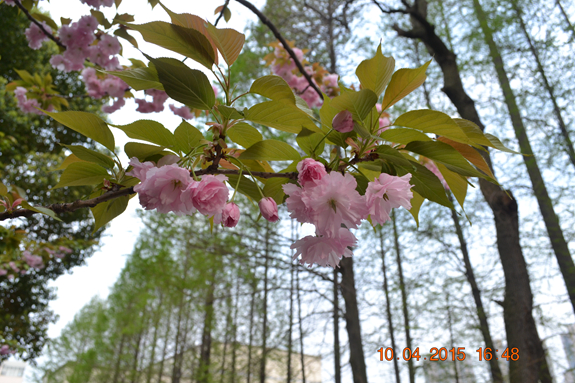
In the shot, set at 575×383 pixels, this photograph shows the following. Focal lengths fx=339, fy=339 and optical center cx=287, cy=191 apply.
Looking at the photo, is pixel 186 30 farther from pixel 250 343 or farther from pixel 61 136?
pixel 250 343

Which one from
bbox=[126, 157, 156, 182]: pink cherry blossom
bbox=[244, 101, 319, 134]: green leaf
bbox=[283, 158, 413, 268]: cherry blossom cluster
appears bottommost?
bbox=[283, 158, 413, 268]: cherry blossom cluster

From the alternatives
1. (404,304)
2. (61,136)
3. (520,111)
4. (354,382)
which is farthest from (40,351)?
(520,111)

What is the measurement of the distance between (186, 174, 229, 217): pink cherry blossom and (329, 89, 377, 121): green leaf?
0.59 feet

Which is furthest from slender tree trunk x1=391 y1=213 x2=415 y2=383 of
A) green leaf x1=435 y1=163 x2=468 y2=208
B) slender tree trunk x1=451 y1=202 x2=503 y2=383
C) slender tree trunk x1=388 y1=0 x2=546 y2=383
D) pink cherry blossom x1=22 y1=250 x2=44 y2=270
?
green leaf x1=435 y1=163 x2=468 y2=208

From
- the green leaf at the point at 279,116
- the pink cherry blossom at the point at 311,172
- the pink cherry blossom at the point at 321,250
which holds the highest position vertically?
the green leaf at the point at 279,116

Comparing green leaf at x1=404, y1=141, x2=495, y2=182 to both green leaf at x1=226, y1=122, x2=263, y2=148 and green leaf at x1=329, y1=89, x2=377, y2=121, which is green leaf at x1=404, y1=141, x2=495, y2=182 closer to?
green leaf at x1=329, y1=89, x2=377, y2=121

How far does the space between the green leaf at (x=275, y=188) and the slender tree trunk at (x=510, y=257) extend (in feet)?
4.76

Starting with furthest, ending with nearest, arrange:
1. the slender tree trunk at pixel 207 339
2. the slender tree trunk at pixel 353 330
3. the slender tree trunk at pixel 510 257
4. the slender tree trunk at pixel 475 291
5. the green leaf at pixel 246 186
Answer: the slender tree trunk at pixel 207 339 → the slender tree trunk at pixel 475 291 → the slender tree trunk at pixel 353 330 → the slender tree trunk at pixel 510 257 → the green leaf at pixel 246 186

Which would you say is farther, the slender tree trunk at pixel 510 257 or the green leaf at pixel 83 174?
the slender tree trunk at pixel 510 257

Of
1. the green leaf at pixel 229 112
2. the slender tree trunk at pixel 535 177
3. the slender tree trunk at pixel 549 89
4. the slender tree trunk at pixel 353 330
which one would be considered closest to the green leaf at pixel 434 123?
the green leaf at pixel 229 112

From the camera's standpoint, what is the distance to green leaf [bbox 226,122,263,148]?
0.51m

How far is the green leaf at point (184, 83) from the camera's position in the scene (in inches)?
16.0

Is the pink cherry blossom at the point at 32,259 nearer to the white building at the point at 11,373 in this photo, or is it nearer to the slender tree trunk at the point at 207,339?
the slender tree trunk at the point at 207,339

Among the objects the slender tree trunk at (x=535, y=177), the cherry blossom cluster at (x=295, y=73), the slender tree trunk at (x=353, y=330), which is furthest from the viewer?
the slender tree trunk at (x=535, y=177)
